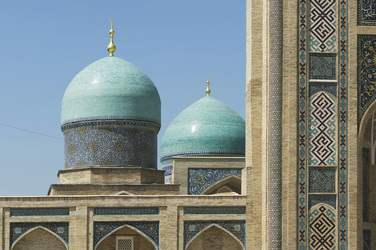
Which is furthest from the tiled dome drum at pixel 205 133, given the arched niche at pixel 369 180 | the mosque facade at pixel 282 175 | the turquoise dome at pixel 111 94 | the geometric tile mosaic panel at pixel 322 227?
the geometric tile mosaic panel at pixel 322 227

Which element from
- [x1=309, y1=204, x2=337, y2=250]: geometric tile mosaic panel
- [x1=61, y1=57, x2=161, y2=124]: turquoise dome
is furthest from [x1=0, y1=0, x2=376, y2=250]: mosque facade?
[x1=61, y1=57, x2=161, y2=124]: turquoise dome

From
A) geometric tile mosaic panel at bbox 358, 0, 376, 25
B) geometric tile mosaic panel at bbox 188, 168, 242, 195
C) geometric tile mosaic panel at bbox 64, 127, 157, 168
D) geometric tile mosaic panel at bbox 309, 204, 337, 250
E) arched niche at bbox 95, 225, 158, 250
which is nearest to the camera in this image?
geometric tile mosaic panel at bbox 309, 204, 337, 250

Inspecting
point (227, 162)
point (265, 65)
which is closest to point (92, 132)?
point (227, 162)

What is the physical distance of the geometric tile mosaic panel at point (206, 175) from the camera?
22.2m

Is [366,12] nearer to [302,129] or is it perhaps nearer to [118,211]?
[302,129]

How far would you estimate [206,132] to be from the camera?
77.2 feet

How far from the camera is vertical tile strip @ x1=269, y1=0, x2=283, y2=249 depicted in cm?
1566

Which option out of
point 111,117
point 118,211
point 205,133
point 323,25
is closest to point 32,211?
point 118,211

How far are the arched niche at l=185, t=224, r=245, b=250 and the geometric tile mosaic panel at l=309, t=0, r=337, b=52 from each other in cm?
348

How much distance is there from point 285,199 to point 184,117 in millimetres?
8828

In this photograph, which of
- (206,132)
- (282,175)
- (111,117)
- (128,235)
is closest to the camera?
(282,175)

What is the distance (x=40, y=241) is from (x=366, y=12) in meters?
6.75

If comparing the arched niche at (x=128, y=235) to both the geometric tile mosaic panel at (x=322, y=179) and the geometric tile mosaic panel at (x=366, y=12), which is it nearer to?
the geometric tile mosaic panel at (x=322, y=179)

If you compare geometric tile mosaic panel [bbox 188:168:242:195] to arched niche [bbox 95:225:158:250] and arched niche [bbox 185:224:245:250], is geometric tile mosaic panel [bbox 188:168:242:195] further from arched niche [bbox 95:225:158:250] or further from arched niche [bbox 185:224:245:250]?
arched niche [bbox 185:224:245:250]
